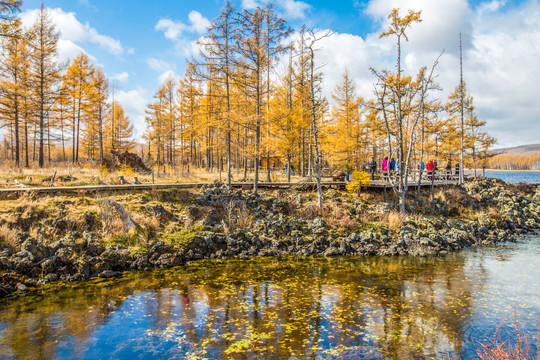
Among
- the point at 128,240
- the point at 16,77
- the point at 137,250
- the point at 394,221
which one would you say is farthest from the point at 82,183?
the point at 394,221

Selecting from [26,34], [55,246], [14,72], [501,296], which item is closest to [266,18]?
[26,34]

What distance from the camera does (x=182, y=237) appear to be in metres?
15.2

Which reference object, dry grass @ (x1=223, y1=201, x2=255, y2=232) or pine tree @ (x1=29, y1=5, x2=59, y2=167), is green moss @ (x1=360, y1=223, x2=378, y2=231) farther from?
pine tree @ (x1=29, y1=5, x2=59, y2=167)

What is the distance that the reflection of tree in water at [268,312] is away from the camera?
6969mm

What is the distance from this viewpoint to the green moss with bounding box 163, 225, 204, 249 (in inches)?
581

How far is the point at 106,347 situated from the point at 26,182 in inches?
639

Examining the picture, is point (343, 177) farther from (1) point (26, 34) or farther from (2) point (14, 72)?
(2) point (14, 72)

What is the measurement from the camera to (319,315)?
338 inches

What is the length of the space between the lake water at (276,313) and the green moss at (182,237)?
184 cm

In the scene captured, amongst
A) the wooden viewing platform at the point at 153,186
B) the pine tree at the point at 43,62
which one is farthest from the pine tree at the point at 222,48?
the pine tree at the point at 43,62

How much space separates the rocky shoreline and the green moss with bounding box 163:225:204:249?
0.16 ft

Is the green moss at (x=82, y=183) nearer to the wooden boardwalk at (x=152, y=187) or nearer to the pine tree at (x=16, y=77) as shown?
the wooden boardwalk at (x=152, y=187)

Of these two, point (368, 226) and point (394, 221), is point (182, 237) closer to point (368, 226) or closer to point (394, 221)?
point (368, 226)

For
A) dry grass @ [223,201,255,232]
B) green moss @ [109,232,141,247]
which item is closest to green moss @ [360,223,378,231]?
dry grass @ [223,201,255,232]
